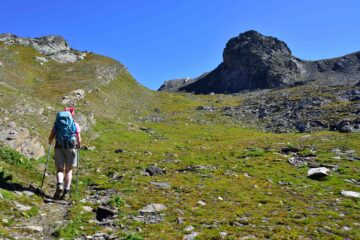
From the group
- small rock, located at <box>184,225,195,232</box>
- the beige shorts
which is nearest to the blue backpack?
the beige shorts

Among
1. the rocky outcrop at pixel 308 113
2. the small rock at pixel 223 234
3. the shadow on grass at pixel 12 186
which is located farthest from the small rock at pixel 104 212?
the rocky outcrop at pixel 308 113

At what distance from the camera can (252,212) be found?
615 inches

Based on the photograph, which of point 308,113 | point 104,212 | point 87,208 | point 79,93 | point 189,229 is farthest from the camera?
point 308,113

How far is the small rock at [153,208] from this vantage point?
15377 mm

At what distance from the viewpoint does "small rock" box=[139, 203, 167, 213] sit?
15.4 m

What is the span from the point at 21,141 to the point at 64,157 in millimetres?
7310

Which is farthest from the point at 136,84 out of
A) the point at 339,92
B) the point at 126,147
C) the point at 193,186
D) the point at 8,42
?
the point at 193,186

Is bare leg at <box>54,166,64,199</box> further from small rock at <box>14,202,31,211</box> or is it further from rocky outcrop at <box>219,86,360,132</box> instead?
rocky outcrop at <box>219,86,360,132</box>

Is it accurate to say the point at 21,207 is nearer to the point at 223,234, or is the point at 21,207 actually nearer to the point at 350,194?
the point at 223,234

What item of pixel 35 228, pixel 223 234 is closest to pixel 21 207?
pixel 35 228

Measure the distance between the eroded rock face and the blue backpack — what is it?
636 centimetres

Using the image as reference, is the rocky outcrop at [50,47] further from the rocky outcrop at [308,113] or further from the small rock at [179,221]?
the small rock at [179,221]

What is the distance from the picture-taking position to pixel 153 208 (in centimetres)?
1568

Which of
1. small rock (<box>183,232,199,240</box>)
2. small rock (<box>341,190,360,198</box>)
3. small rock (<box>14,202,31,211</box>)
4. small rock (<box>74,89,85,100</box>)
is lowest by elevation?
small rock (<box>341,190,360,198</box>)
